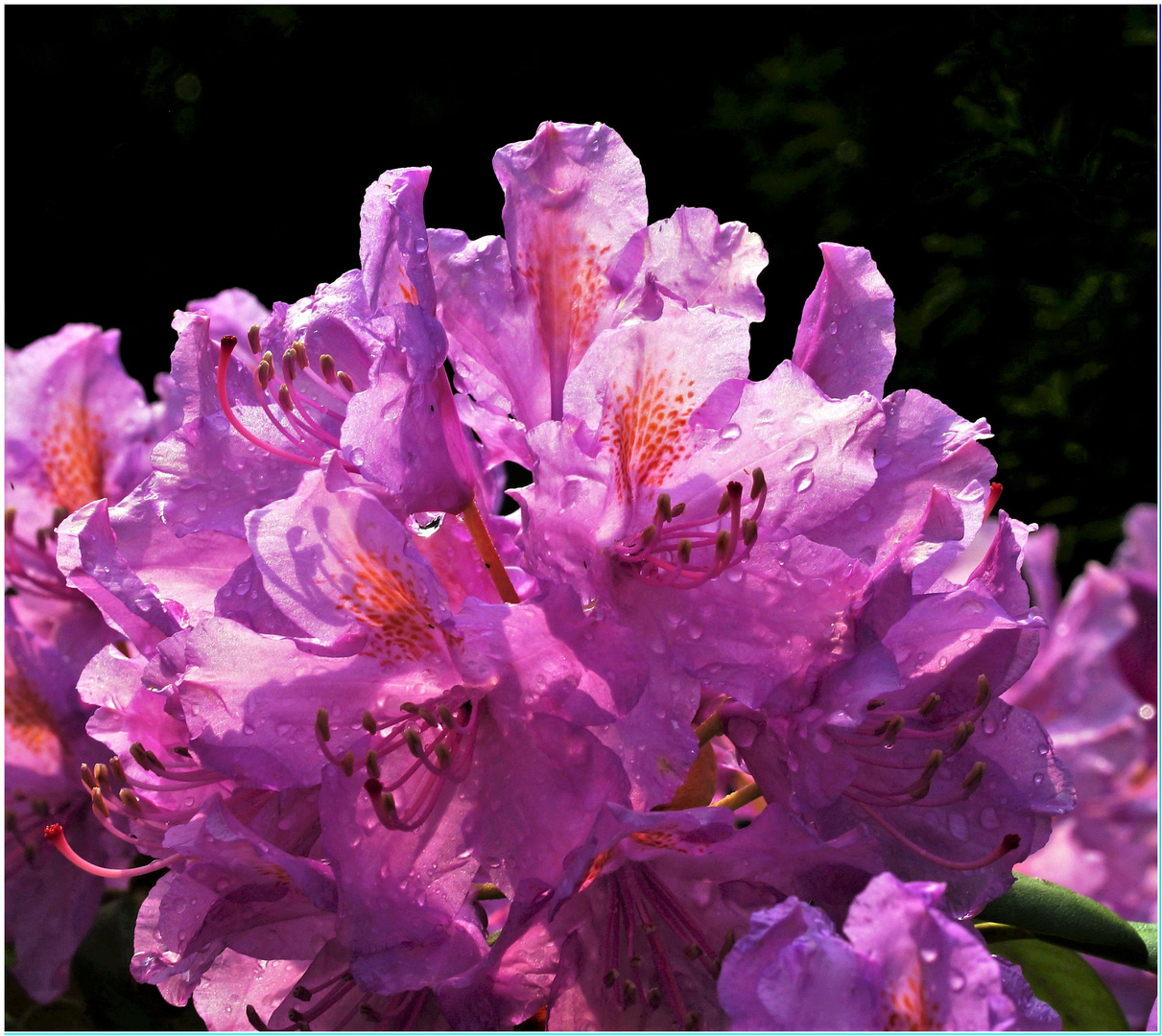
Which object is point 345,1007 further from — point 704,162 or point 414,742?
point 704,162

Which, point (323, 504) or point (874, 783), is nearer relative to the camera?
point (323, 504)

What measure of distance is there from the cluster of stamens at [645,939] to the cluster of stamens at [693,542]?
171 mm

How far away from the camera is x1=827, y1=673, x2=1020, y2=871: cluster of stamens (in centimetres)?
72

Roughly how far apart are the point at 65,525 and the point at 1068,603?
118cm

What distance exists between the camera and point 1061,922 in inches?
34.2

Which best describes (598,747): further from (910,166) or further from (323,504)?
(910,166)

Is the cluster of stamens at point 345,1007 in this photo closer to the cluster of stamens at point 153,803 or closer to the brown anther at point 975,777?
the cluster of stamens at point 153,803

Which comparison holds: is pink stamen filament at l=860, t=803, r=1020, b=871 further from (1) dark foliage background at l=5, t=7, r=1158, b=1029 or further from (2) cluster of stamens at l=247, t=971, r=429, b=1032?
(1) dark foliage background at l=5, t=7, r=1158, b=1029

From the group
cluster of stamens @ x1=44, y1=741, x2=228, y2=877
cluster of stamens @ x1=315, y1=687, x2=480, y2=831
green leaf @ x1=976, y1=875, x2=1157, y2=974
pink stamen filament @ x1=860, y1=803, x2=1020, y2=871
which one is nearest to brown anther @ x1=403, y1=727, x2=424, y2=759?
cluster of stamens @ x1=315, y1=687, x2=480, y2=831

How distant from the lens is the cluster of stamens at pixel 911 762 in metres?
0.72

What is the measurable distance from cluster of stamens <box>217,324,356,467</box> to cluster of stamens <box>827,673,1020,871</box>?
363mm

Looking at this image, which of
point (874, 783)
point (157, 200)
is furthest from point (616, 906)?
point (157, 200)

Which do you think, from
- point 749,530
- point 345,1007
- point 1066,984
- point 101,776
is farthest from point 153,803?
point 1066,984

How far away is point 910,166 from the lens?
1.23 metres
